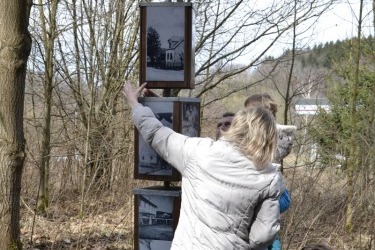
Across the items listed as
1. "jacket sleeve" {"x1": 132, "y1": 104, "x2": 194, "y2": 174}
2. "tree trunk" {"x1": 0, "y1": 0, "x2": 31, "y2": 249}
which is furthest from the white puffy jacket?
"tree trunk" {"x1": 0, "y1": 0, "x2": 31, "y2": 249}

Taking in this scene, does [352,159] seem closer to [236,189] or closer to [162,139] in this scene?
[162,139]

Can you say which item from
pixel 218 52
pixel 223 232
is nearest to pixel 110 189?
pixel 218 52

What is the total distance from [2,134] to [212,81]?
6454mm

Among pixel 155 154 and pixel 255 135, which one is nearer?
pixel 255 135

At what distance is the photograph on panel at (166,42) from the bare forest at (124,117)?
2970mm

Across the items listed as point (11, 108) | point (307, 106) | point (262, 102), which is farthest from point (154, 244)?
point (307, 106)

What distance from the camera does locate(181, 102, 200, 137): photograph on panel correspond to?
3.78m

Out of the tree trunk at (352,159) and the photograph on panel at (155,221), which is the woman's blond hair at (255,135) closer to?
the photograph on panel at (155,221)

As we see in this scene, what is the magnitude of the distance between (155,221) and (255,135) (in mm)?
1453

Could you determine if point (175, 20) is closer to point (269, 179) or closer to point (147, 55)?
point (147, 55)

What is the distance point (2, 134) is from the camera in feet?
16.1

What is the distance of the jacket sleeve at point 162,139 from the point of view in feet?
9.44

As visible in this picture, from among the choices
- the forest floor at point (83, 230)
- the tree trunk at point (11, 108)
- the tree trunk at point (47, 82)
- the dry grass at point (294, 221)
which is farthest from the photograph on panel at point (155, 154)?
the tree trunk at point (47, 82)

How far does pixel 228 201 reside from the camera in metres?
2.65
